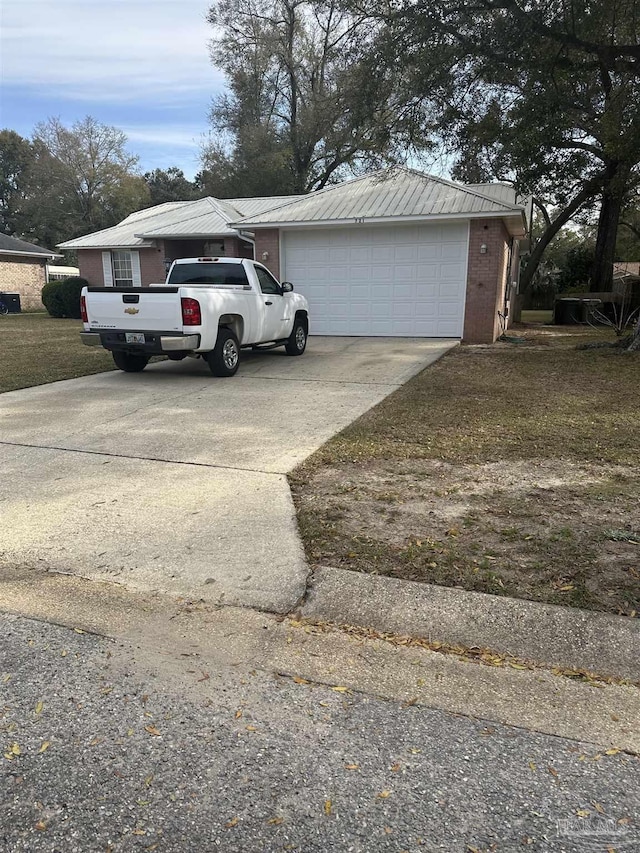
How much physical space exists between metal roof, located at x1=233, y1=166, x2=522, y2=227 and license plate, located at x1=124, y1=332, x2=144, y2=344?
26.4ft

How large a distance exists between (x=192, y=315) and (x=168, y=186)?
5573 centimetres

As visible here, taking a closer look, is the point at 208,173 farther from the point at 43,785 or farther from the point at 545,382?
the point at 43,785

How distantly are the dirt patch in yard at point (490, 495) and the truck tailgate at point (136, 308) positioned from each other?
3.55 meters

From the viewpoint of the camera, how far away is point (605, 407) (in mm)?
7797

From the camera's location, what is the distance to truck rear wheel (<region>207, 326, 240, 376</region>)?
395 inches

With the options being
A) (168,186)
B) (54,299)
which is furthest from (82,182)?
(54,299)

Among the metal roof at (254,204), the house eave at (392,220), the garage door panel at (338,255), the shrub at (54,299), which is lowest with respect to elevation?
the shrub at (54,299)

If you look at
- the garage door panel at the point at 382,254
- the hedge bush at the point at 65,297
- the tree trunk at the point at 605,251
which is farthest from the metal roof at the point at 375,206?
the tree trunk at the point at 605,251

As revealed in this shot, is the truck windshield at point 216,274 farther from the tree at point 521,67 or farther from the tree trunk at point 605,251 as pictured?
the tree trunk at point 605,251

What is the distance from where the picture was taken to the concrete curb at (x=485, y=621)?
288 centimetres

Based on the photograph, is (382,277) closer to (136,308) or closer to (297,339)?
(297,339)

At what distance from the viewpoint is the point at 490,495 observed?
189 inches

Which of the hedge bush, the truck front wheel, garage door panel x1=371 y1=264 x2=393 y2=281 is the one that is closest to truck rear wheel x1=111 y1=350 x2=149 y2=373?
the truck front wheel

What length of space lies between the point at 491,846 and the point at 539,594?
1.66 meters
